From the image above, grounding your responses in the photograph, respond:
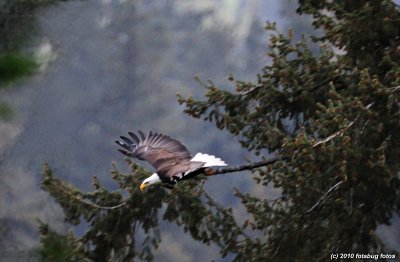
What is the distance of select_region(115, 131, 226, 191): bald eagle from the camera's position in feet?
25.5

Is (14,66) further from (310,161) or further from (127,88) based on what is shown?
(127,88)

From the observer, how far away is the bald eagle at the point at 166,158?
7781 mm

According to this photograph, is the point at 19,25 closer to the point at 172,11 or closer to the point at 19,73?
the point at 19,73

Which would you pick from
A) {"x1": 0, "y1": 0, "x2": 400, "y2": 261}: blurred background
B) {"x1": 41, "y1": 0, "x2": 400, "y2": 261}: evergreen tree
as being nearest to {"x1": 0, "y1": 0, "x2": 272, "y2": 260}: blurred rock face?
{"x1": 0, "y1": 0, "x2": 400, "y2": 261}: blurred background

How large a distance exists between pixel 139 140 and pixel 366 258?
2.64 metres

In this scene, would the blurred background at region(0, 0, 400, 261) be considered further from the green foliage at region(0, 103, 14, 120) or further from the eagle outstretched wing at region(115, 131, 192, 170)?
the green foliage at region(0, 103, 14, 120)

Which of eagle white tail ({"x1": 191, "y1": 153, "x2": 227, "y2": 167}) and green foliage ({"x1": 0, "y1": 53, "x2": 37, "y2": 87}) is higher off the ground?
eagle white tail ({"x1": 191, "y1": 153, "x2": 227, "y2": 167})

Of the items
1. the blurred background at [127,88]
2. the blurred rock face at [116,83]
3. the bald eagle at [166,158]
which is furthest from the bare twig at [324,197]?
the blurred rock face at [116,83]

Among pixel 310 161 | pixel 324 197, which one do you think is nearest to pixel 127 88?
pixel 324 197

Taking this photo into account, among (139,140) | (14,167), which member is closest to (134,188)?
(139,140)

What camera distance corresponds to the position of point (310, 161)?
7309 mm

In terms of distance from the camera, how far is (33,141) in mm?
38094

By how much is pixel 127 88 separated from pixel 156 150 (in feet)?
108

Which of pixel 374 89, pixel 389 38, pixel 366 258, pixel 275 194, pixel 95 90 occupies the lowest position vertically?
pixel 366 258
